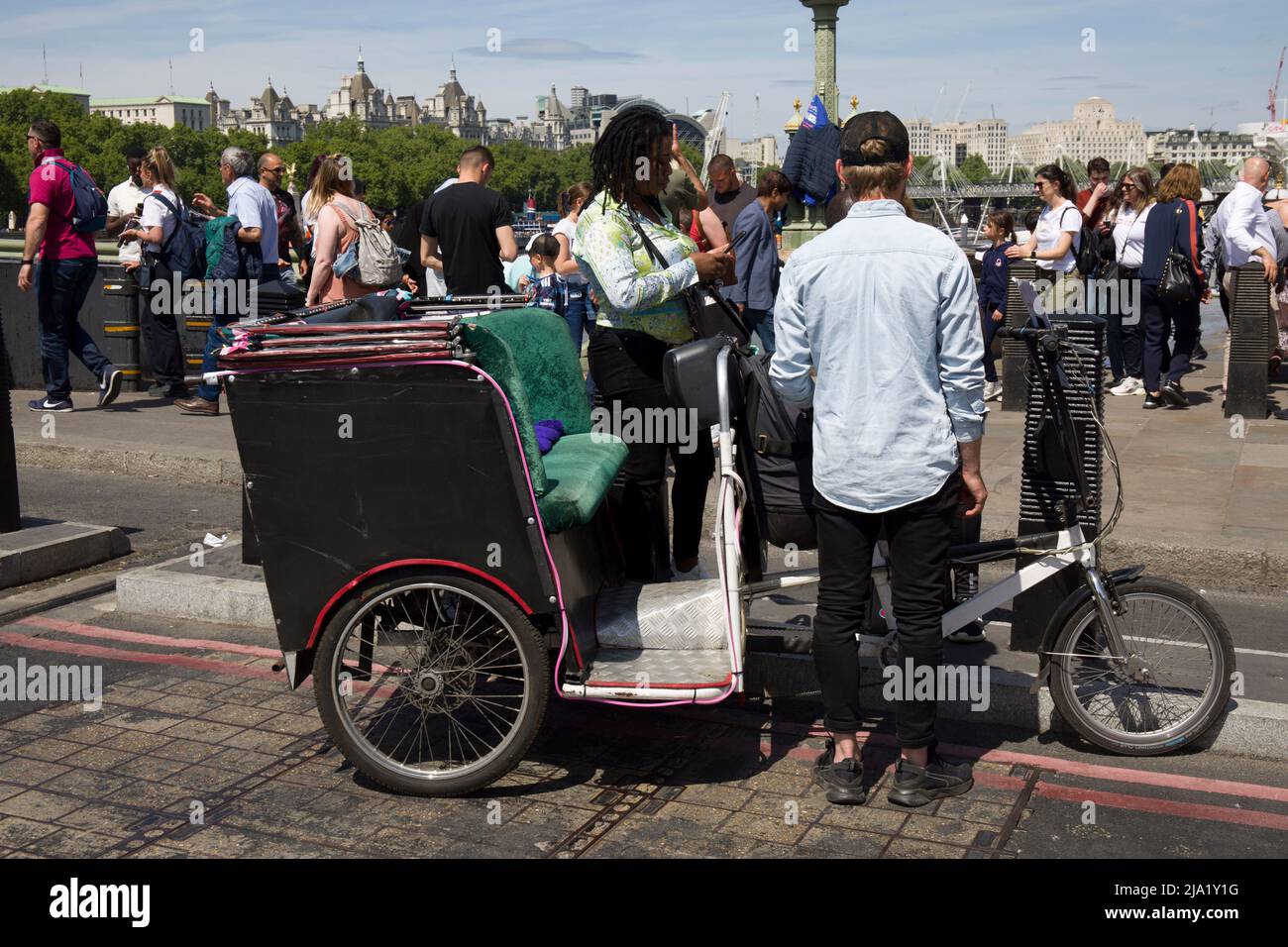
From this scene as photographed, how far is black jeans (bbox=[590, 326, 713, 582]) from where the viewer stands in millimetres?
5348

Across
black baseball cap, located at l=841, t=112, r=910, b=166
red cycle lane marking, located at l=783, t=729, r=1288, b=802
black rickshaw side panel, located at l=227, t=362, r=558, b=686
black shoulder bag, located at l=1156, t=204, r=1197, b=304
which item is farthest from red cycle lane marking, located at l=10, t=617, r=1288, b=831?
black shoulder bag, located at l=1156, t=204, r=1197, b=304

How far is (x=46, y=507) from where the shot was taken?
29.0 ft

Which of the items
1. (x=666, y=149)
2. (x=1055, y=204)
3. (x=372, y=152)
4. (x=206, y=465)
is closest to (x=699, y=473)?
(x=666, y=149)

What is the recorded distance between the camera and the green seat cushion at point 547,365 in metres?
5.48

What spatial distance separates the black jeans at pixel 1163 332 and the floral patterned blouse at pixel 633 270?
24.7ft

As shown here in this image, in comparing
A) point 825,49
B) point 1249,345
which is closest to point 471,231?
point 1249,345

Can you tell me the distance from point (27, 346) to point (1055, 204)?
9.16 meters

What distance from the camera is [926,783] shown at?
4.41 meters

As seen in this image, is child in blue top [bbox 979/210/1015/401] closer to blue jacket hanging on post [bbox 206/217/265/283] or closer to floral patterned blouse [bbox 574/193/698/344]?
blue jacket hanging on post [bbox 206/217/265/283]

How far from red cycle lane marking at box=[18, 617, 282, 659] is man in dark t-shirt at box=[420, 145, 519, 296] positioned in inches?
142

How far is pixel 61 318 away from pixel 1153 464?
8.18m

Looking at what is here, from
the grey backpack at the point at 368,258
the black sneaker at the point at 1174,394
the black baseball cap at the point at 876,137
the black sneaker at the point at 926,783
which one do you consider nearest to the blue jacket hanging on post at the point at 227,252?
the grey backpack at the point at 368,258

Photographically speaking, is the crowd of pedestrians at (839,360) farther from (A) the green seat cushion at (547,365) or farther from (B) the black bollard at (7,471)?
(B) the black bollard at (7,471)
